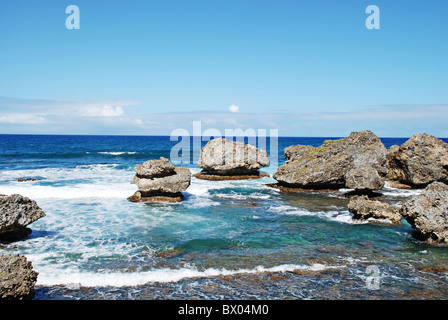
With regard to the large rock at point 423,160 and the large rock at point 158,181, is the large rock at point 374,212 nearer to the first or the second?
the large rock at point 158,181

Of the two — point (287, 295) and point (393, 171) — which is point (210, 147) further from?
point (287, 295)

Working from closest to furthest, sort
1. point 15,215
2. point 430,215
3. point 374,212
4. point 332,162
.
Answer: point 15,215 → point 430,215 → point 374,212 → point 332,162

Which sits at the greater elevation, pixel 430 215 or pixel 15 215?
pixel 15 215

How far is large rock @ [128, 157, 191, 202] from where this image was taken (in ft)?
63.1

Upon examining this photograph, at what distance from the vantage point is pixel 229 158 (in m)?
29.2

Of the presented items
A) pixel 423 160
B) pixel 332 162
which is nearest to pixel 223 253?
pixel 332 162

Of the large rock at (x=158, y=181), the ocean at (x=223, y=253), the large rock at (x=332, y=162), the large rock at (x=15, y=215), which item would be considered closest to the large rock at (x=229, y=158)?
the large rock at (x=332, y=162)

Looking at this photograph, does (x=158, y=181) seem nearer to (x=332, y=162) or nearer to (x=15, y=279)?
(x=15, y=279)

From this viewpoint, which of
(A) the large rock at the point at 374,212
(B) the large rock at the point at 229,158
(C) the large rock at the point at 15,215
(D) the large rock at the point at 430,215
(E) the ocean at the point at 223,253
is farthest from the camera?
(B) the large rock at the point at 229,158

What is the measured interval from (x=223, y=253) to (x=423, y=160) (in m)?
19.9

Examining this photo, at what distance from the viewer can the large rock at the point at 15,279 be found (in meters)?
7.14

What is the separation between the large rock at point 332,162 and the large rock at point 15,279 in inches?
745

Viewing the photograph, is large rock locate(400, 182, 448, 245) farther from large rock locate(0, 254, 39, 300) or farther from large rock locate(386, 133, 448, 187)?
large rock locate(0, 254, 39, 300)

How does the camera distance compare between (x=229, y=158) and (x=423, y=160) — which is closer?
(x=423, y=160)
